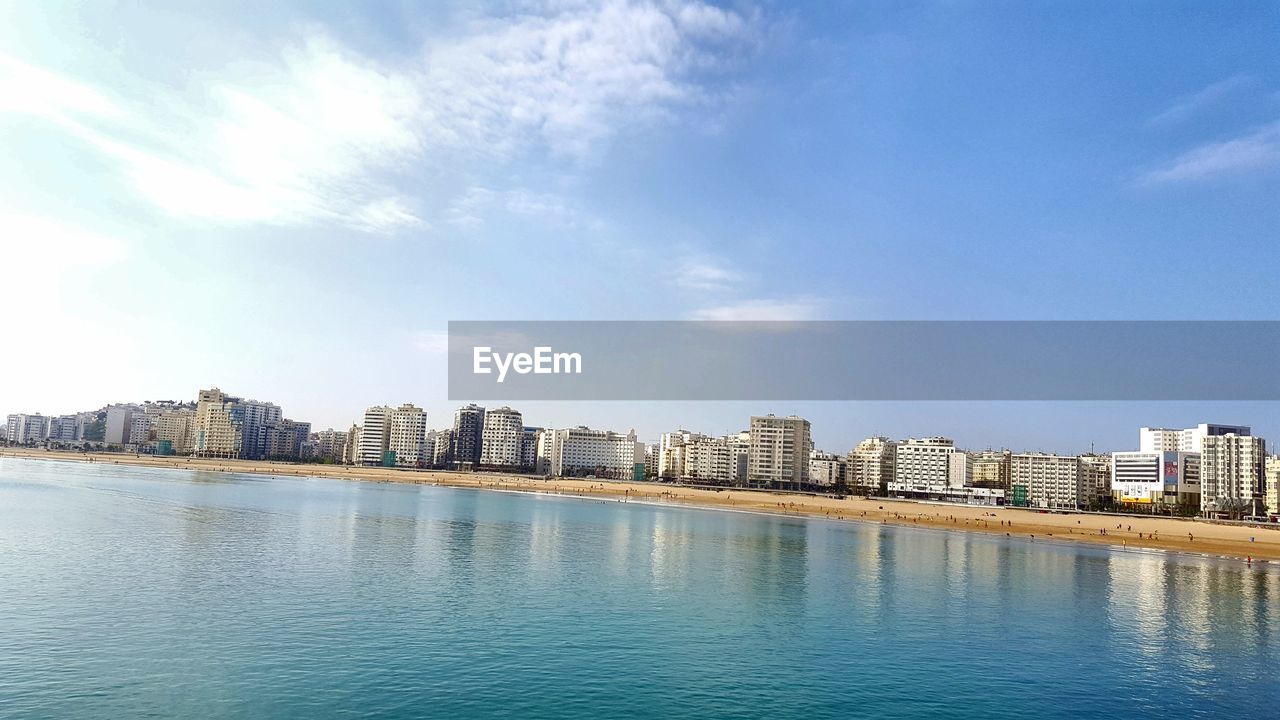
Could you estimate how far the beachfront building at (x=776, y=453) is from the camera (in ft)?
603

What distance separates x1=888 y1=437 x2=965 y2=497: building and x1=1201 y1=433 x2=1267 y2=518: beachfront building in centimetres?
4594

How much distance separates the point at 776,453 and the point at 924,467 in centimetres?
3508

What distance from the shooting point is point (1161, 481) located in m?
154

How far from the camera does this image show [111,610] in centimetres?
2694

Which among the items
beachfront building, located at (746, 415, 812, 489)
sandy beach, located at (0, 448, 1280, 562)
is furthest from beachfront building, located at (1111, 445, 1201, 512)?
beachfront building, located at (746, 415, 812, 489)

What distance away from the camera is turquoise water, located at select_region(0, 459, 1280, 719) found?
20.3 metres

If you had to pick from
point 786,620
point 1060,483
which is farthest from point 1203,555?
point 1060,483

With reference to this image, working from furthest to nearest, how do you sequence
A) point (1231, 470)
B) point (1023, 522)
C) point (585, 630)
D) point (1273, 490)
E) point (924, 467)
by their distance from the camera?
1. point (924, 467)
2. point (1231, 470)
3. point (1273, 490)
4. point (1023, 522)
5. point (585, 630)

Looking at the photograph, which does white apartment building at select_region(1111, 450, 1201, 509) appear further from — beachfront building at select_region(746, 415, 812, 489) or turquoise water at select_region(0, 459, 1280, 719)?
turquoise water at select_region(0, 459, 1280, 719)

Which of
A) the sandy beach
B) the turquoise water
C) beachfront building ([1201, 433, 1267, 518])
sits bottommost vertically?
the sandy beach

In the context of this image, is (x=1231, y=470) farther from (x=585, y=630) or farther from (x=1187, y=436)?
(x=585, y=630)

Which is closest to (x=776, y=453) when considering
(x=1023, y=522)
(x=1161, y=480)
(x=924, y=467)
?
(x=924, y=467)

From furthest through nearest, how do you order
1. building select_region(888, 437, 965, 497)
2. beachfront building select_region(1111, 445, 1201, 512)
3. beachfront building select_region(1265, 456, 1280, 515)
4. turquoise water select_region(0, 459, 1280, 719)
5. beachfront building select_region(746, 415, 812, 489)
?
beachfront building select_region(746, 415, 812, 489), building select_region(888, 437, 965, 497), beachfront building select_region(1111, 445, 1201, 512), beachfront building select_region(1265, 456, 1280, 515), turquoise water select_region(0, 459, 1280, 719)

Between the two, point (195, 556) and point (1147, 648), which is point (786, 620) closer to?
point (1147, 648)
